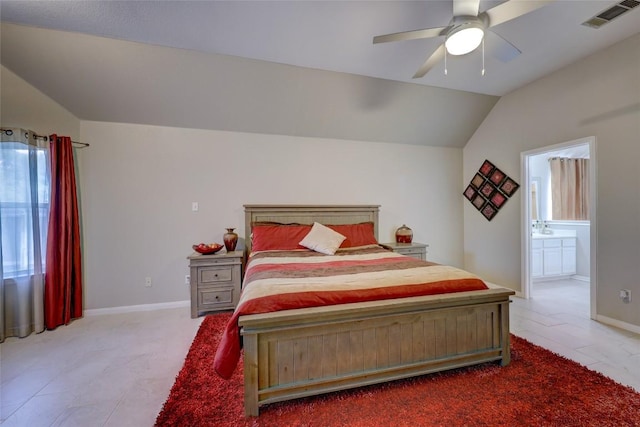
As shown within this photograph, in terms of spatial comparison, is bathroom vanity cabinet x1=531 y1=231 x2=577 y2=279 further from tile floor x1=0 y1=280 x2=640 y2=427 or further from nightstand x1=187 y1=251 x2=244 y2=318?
nightstand x1=187 y1=251 x2=244 y2=318

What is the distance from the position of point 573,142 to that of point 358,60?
2.63m

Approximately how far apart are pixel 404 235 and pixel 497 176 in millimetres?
1640

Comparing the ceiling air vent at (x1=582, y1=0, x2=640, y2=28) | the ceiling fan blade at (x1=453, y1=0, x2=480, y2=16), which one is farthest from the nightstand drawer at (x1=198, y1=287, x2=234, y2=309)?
the ceiling air vent at (x1=582, y1=0, x2=640, y2=28)

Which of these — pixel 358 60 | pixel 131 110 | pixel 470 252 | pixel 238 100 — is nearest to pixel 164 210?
pixel 131 110

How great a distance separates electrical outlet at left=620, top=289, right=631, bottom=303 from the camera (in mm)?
2490

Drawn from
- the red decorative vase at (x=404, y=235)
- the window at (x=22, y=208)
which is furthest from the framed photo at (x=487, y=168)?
the window at (x=22, y=208)

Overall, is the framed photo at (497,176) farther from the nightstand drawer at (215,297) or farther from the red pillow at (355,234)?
the nightstand drawer at (215,297)

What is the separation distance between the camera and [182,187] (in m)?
3.34

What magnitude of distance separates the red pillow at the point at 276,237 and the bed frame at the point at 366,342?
67.3 inches

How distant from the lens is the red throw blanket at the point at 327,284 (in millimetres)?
1522

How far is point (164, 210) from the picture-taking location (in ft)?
10.8

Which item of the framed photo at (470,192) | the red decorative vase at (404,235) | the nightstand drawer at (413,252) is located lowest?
the nightstand drawer at (413,252)

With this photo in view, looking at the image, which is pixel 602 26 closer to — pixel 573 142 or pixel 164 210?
pixel 573 142

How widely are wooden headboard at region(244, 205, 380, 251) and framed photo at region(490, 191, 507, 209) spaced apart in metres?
1.76
